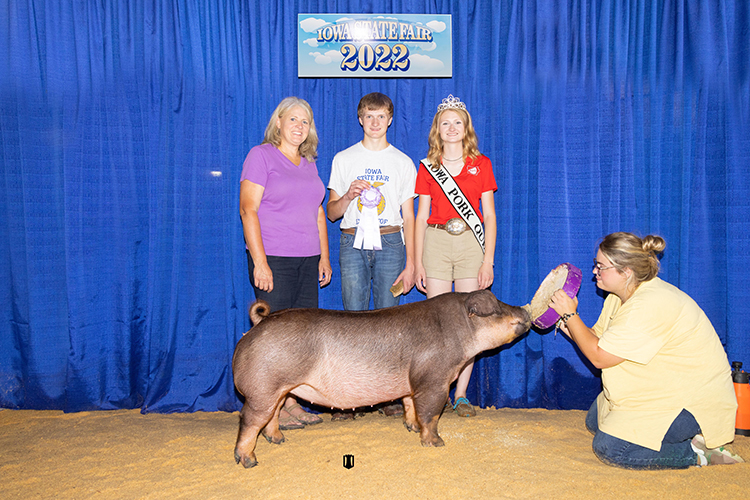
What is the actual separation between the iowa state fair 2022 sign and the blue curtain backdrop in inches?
5.0

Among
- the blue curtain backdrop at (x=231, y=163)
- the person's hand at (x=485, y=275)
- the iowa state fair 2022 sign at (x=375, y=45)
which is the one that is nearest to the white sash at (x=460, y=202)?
the person's hand at (x=485, y=275)

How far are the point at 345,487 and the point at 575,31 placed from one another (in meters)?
4.03

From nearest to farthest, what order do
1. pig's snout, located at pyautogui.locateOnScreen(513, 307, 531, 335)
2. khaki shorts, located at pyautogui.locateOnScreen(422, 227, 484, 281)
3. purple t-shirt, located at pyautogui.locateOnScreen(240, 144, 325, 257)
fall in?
pig's snout, located at pyautogui.locateOnScreen(513, 307, 531, 335), purple t-shirt, located at pyautogui.locateOnScreen(240, 144, 325, 257), khaki shorts, located at pyautogui.locateOnScreen(422, 227, 484, 281)

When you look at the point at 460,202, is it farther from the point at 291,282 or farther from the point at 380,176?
the point at 291,282

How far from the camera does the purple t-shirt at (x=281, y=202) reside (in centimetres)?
323

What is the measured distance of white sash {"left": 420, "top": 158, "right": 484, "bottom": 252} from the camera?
11.5 ft

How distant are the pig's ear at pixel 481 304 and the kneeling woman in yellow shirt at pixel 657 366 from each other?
44 centimetres

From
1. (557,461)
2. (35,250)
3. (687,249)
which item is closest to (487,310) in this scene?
(557,461)

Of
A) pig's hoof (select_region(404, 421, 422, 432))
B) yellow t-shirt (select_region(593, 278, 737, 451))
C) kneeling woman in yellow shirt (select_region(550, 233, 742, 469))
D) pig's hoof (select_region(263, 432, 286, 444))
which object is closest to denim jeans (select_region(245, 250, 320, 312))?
pig's hoof (select_region(263, 432, 286, 444))

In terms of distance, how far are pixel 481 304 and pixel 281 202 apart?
5.17ft

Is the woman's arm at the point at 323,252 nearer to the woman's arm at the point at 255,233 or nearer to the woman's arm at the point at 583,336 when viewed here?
the woman's arm at the point at 255,233

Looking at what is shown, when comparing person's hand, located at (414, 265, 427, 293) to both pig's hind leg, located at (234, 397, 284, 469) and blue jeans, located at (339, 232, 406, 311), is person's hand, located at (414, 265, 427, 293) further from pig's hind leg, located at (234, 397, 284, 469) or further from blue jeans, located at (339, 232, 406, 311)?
pig's hind leg, located at (234, 397, 284, 469)

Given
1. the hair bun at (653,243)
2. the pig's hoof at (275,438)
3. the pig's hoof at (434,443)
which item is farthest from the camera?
the pig's hoof at (275,438)

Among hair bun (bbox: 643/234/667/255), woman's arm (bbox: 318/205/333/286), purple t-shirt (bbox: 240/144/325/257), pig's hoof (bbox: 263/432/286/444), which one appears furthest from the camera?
woman's arm (bbox: 318/205/333/286)
